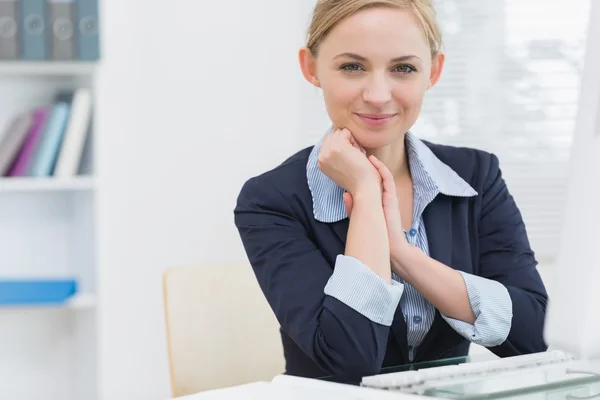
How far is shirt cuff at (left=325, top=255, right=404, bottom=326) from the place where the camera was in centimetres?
130

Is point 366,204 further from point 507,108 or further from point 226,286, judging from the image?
point 507,108

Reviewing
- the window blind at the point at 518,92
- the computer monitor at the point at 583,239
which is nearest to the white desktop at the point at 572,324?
the computer monitor at the point at 583,239

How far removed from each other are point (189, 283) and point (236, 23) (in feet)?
5.44

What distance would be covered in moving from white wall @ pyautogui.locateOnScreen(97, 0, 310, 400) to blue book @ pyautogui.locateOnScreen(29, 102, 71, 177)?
129 mm

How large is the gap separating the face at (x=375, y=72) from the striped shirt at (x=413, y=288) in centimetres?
10

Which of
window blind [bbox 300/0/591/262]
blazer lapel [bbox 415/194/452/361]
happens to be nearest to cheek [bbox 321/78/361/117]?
blazer lapel [bbox 415/194/452/361]

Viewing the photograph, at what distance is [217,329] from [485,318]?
23.1 inches

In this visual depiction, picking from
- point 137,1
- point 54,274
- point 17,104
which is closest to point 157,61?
point 137,1

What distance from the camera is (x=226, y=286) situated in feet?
5.84

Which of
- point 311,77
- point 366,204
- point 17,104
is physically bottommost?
point 366,204

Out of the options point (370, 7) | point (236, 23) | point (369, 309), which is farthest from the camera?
point (236, 23)

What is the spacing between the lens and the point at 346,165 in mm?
1464

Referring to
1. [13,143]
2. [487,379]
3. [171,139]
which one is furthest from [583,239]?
[171,139]

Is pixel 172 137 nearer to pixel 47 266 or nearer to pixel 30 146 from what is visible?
pixel 30 146
